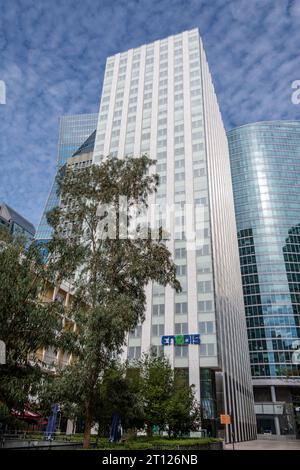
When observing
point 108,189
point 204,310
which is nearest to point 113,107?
point 204,310

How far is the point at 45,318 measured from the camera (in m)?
18.0

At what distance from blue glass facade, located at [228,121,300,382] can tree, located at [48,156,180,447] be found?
8511 centimetres

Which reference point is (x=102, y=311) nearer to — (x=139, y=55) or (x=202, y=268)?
(x=202, y=268)

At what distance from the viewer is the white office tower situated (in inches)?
2197

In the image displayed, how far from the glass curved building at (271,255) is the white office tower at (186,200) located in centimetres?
1955

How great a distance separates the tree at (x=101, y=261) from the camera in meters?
21.1

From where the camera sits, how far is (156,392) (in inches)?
1332

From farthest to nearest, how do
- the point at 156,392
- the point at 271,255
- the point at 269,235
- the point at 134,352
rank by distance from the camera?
the point at 269,235, the point at 271,255, the point at 134,352, the point at 156,392

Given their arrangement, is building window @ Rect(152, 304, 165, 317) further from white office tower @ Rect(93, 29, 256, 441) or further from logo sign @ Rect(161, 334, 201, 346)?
logo sign @ Rect(161, 334, 201, 346)

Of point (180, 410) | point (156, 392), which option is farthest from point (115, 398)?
point (180, 410)

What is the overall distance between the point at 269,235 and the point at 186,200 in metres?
61.2

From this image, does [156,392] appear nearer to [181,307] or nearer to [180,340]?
[180,340]

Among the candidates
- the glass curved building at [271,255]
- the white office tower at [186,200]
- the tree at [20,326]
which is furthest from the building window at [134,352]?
the glass curved building at [271,255]
